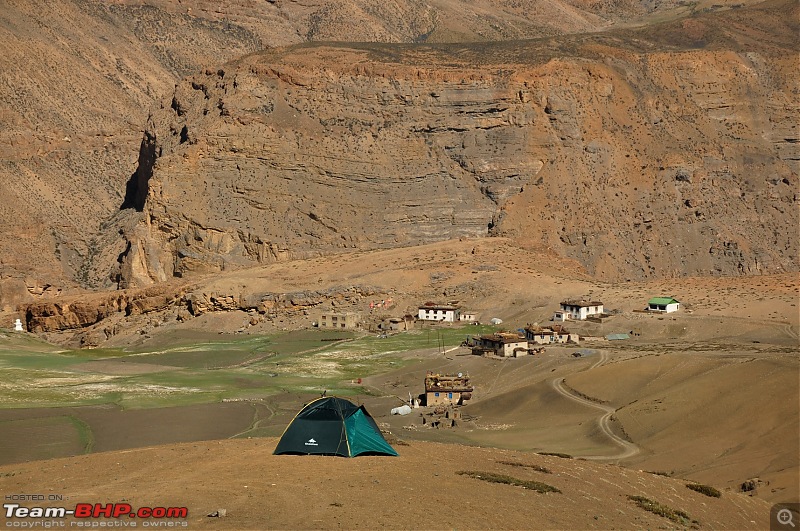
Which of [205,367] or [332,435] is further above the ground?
[332,435]

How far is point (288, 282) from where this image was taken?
296 ft

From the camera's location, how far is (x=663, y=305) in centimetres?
7631

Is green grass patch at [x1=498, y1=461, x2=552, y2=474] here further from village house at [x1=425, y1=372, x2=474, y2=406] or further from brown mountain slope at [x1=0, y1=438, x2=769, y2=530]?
village house at [x1=425, y1=372, x2=474, y2=406]

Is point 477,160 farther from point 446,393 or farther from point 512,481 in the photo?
point 512,481

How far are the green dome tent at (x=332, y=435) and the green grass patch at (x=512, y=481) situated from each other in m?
2.78

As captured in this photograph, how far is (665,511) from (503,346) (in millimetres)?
37712

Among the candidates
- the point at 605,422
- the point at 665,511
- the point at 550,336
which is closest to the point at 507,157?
the point at 550,336

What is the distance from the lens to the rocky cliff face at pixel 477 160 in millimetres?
97875

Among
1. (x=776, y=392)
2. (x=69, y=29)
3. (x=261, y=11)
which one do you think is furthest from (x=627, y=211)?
(x=261, y=11)

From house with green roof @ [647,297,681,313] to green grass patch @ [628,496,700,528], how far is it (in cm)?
4773

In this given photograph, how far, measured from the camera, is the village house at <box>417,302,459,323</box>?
272 ft

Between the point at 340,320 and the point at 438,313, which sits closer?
the point at 438,313

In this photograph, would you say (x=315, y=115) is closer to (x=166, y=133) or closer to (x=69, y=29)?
(x=166, y=133)

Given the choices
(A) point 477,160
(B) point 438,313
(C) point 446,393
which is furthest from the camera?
(A) point 477,160
